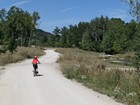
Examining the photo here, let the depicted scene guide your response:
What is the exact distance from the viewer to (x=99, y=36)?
139875 mm

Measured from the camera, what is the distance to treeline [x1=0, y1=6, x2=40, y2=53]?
53.4 metres

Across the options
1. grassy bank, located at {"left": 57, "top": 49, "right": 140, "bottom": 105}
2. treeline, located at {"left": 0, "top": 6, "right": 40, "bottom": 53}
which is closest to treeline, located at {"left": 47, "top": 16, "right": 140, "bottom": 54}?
treeline, located at {"left": 0, "top": 6, "right": 40, "bottom": 53}

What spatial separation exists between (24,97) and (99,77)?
7312 mm

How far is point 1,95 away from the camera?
50.7 feet

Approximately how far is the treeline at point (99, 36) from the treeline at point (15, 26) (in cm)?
1899

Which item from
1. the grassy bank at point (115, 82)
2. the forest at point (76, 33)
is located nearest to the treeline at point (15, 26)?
the forest at point (76, 33)

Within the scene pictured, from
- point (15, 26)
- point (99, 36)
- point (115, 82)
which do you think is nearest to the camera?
point (115, 82)

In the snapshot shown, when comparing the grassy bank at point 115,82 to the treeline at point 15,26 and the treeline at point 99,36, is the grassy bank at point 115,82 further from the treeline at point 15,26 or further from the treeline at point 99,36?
the treeline at point 99,36

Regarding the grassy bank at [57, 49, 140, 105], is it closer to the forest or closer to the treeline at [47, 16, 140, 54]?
the forest

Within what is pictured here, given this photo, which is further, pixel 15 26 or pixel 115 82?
pixel 15 26

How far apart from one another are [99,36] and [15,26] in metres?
83.3

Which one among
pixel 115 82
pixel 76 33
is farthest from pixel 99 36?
pixel 115 82

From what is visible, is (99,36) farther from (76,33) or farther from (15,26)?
(15,26)

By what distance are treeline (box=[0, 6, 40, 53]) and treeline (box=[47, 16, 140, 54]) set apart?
19.0 metres
